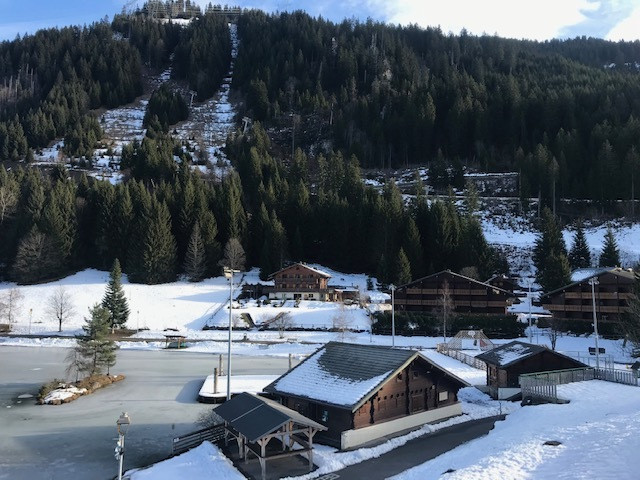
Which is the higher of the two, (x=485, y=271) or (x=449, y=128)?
(x=449, y=128)

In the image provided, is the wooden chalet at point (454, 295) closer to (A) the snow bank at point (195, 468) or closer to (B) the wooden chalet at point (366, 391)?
(B) the wooden chalet at point (366, 391)

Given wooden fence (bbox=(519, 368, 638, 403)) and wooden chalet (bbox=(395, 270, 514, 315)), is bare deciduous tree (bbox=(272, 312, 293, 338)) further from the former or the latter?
wooden fence (bbox=(519, 368, 638, 403))

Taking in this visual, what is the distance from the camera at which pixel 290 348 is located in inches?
1722

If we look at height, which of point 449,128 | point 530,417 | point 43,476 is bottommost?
point 43,476

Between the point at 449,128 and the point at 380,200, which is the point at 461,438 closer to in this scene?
the point at 380,200

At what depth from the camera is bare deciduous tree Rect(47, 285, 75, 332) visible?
52731mm

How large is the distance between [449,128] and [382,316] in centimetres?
7099

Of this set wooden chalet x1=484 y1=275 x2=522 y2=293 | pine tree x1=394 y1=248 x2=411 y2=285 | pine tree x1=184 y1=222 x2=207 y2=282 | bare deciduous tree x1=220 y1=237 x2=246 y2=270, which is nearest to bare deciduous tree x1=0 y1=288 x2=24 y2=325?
pine tree x1=184 y1=222 x2=207 y2=282

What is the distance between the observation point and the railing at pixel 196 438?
18.3m

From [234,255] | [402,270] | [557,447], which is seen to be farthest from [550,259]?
[557,447]

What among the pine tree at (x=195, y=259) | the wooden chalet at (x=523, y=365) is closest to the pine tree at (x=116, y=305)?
the pine tree at (x=195, y=259)

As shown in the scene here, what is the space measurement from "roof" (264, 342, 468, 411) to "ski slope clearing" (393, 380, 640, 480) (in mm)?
3670

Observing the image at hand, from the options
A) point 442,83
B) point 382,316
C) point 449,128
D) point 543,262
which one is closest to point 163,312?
point 382,316

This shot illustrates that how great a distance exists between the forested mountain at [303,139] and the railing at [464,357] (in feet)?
72.7
